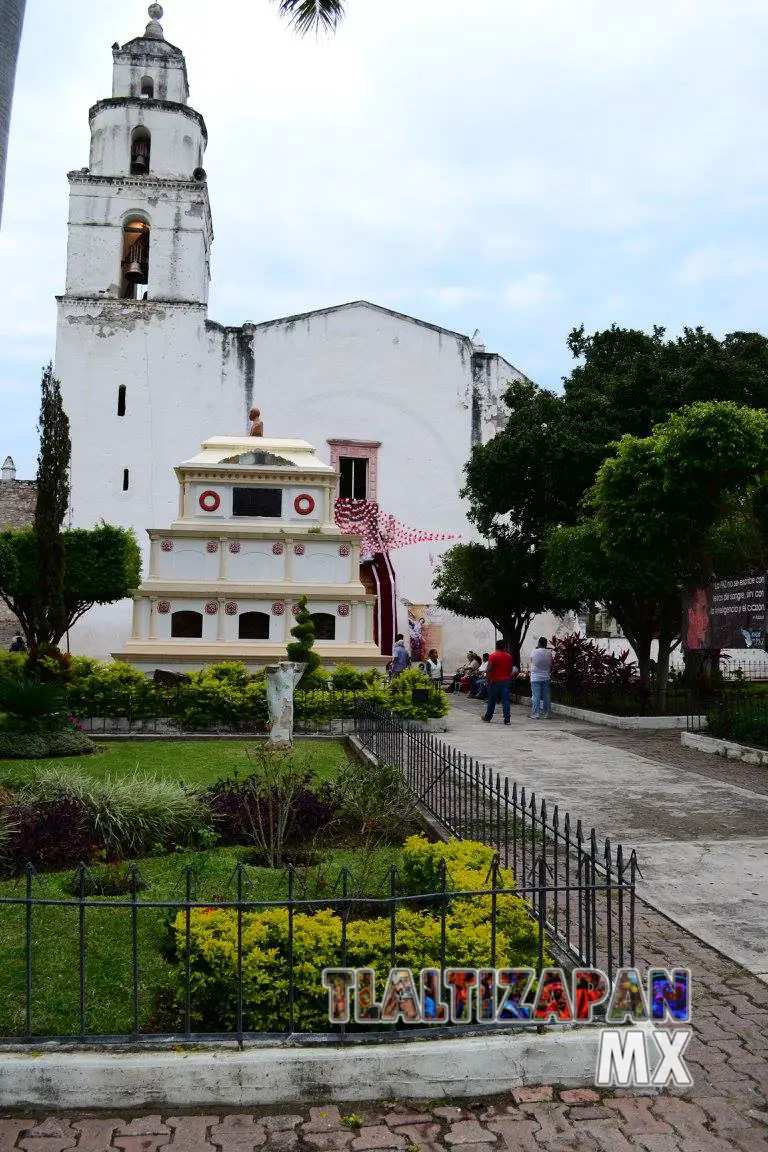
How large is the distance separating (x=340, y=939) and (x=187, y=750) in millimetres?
7940

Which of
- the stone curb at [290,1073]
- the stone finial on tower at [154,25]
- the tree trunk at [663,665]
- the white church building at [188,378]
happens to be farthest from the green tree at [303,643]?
the stone finial on tower at [154,25]

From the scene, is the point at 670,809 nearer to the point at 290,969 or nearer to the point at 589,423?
the point at 290,969

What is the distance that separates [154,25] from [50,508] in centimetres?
2182

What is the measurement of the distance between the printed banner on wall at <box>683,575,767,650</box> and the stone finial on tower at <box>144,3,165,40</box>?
25.0m

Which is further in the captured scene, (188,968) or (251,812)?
(251,812)

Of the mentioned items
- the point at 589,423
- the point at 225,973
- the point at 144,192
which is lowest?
the point at 225,973

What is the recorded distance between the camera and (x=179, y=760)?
10.4 metres

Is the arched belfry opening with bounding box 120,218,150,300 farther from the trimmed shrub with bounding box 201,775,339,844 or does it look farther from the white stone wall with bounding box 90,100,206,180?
the trimmed shrub with bounding box 201,775,339,844

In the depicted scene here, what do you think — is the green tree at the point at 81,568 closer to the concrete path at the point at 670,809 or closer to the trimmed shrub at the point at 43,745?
the trimmed shrub at the point at 43,745

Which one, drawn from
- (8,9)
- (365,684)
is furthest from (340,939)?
(365,684)

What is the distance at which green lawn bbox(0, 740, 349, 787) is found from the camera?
9305 mm

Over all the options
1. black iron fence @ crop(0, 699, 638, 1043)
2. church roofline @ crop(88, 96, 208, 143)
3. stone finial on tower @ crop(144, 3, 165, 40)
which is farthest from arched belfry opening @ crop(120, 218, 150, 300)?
black iron fence @ crop(0, 699, 638, 1043)

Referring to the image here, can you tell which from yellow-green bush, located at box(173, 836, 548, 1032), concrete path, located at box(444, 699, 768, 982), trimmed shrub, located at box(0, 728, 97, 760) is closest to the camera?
yellow-green bush, located at box(173, 836, 548, 1032)

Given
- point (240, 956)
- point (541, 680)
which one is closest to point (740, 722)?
point (541, 680)
